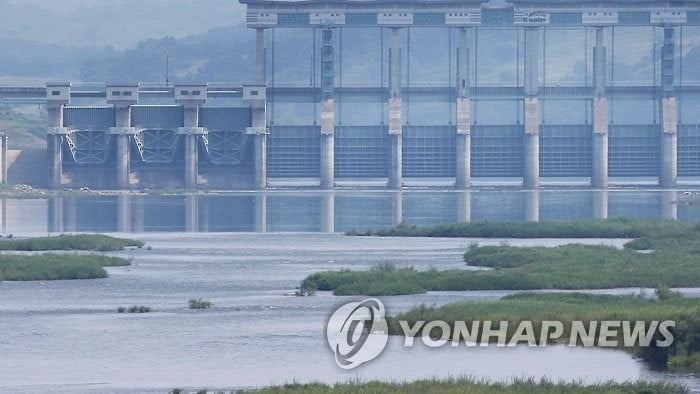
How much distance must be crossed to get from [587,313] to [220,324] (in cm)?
863

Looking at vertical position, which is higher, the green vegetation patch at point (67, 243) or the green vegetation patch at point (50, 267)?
the green vegetation patch at point (67, 243)

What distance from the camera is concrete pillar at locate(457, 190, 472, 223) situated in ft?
291

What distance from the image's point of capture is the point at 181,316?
43500mm

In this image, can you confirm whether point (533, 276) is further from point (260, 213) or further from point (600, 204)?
point (600, 204)

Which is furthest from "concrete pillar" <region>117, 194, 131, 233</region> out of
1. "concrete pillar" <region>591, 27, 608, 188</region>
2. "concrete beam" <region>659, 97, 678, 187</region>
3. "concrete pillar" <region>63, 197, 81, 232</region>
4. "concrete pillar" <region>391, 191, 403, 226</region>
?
"concrete beam" <region>659, 97, 678, 187</region>

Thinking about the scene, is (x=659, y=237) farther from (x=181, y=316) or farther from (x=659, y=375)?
(x=659, y=375)

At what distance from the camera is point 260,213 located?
96500 millimetres

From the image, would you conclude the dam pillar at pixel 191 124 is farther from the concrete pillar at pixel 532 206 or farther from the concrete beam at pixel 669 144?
the concrete beam at pixel 669 144

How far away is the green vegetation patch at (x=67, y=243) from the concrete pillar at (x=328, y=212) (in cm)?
1518

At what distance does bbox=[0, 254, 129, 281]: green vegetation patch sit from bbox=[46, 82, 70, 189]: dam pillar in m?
70.2

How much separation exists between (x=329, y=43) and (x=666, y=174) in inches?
994

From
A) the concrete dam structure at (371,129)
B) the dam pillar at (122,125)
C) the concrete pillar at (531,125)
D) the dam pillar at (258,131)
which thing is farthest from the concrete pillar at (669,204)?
the dam pillar at (122,125)

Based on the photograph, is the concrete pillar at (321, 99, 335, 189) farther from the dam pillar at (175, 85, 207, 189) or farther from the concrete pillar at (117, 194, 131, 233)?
the concrete pillar at (117, 194, 131, 233)

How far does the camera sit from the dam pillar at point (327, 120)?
4998 inches
